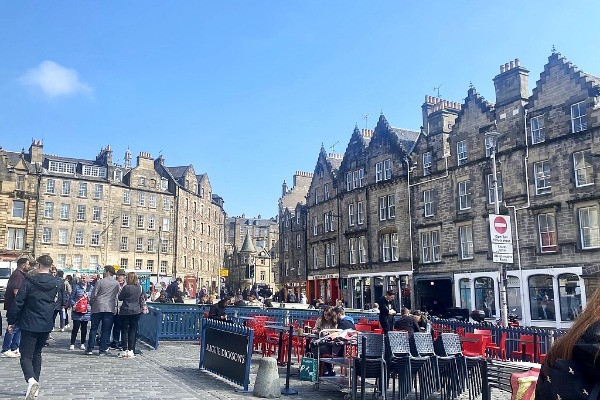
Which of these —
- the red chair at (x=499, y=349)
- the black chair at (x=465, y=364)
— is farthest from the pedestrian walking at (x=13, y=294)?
the red chair at (x=499, y=349)

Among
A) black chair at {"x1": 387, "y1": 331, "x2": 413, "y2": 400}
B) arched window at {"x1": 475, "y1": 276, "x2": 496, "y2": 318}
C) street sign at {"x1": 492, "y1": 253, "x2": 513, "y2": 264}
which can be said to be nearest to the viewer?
black chair at {"x1": 387, "y1": 331, "x2": 413, "y2": 400}

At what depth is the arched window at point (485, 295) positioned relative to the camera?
1167 inches

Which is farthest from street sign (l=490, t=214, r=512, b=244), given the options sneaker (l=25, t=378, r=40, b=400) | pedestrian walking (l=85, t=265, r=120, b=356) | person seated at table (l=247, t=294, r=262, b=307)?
sneaker (l=25, t=378, r=40, b=400)

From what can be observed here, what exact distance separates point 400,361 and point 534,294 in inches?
854

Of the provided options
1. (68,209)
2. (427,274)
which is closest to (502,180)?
(427,274)

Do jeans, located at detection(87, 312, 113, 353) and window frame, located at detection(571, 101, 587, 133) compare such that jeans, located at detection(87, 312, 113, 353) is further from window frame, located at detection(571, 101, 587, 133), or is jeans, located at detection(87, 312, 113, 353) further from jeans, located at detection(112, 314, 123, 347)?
window frame, located at detection(571, 101, 587, 133)

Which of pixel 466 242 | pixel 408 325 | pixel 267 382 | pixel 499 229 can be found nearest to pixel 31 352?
pixel 267 382

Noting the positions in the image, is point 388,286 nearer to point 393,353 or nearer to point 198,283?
point 393,353

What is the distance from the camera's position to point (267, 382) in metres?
9.20

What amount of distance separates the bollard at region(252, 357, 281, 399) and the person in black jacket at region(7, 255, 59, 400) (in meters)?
3.49

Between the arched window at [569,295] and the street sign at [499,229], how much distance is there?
10766mm

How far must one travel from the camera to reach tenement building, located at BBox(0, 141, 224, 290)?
5750 cm

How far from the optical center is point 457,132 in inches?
1324

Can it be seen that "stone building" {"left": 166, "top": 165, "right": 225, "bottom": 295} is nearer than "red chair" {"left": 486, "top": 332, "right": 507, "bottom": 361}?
No
